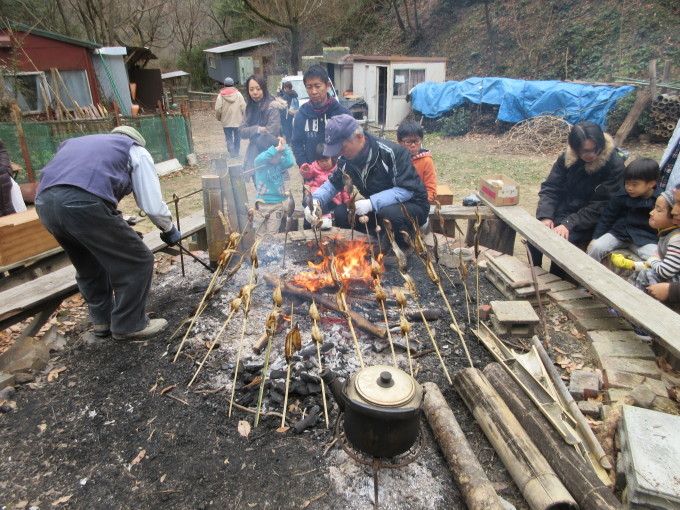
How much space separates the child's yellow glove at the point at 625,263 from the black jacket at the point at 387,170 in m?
2.01

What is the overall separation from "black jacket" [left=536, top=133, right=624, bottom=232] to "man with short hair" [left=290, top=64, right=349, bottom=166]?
120 inches

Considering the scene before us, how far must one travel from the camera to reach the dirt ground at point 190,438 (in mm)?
2441

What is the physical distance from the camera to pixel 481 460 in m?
2.61

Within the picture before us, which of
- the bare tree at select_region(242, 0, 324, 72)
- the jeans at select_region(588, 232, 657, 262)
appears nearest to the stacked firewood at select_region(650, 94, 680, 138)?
the jeans at select_region(588, 232, 657, 262)

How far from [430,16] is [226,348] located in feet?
96.6

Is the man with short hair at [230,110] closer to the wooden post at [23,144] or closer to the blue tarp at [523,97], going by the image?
the wooden post at [23,144]

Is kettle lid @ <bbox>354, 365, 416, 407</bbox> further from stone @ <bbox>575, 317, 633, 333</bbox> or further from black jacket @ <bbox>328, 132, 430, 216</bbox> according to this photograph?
black jacket @ <bbox>328, 132, 430, 216</bbox>

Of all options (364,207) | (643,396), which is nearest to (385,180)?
(364,207)

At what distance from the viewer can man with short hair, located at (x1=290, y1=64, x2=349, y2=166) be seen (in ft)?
18.3

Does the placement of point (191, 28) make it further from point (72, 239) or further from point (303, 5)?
point (72, 239)

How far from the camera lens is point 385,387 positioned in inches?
84.2

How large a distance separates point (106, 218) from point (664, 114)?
1500 cm

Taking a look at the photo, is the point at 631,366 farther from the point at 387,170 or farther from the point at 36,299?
the point at 36,299

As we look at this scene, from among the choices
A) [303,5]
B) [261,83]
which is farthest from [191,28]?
[261,83]
